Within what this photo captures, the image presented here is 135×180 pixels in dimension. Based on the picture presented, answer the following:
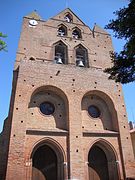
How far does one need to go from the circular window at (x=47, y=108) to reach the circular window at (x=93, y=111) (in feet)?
10.2

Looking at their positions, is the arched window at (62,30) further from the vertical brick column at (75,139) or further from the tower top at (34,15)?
the vertical brick column at (75,139)

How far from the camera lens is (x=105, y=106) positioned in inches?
631

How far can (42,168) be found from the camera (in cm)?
1255

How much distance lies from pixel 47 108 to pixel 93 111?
3.87 meters

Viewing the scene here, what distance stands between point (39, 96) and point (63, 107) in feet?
6.79

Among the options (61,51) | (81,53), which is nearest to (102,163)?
(81,53)

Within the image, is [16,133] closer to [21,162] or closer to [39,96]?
[21,162]

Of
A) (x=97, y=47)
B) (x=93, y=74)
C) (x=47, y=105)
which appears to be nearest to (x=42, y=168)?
(x=47, y=105)

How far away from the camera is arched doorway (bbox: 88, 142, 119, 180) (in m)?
13.4

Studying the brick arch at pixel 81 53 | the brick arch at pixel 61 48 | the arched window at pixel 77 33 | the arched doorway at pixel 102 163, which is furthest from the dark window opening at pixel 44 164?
the arched window at pixel 77 33

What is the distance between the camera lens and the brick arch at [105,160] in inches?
529

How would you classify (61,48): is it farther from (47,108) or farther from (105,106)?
(105,106)

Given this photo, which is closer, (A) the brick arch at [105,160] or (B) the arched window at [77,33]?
(A) the brick arch at [105,160]

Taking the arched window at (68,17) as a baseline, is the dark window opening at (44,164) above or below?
below
